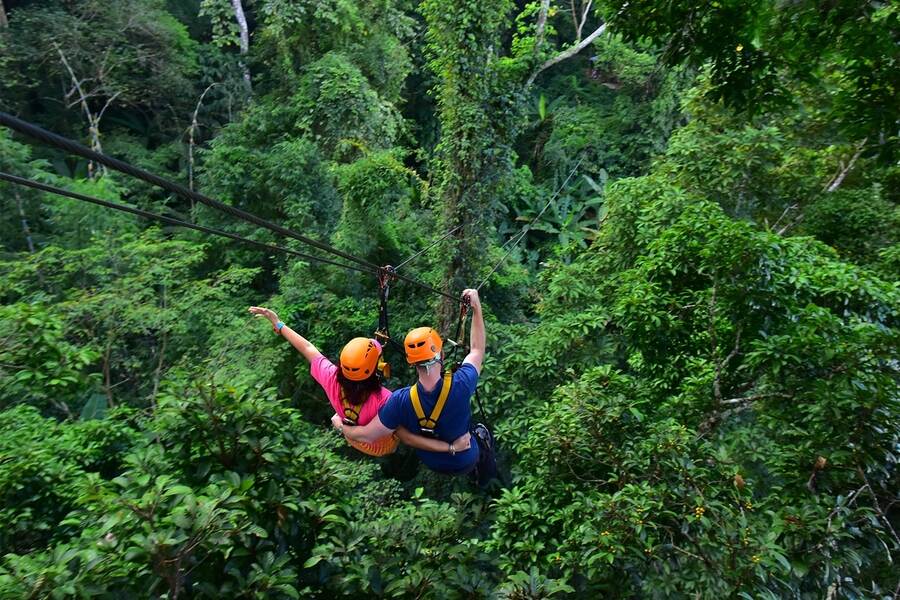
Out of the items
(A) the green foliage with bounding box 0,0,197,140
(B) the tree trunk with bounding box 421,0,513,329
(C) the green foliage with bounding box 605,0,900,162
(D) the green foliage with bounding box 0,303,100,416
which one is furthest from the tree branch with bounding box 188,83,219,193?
(C) the green foliage with bounding box 605,0,900,162

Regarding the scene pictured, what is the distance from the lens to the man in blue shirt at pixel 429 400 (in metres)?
2.61

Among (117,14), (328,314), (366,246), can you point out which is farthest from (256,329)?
(117,14)

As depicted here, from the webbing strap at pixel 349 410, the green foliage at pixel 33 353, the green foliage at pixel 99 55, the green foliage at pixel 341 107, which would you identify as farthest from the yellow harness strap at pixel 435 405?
the green foliage at pixel 99 55

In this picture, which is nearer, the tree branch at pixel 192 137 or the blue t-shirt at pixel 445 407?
the blue t-shirt at pixel 445 407

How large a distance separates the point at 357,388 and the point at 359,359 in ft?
0.61

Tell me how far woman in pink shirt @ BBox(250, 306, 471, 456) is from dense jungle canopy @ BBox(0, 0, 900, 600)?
220mm

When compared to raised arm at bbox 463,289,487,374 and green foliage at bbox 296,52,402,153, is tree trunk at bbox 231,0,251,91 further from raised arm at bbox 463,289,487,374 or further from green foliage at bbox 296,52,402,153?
raised arm at bbox 463,289,487,374

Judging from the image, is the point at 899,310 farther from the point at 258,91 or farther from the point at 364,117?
the point at 258,91

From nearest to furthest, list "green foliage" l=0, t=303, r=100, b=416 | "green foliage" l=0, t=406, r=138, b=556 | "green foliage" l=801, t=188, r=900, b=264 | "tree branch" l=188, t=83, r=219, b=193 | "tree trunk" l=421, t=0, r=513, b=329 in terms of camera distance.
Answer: "green foliage" l=0, t=406, r=138, b=556 < "green foliage" l=0, t=303, r=100, b=416 < "green foliage" l=801, t=188, r=900, b=264 < "tree trunk" l=421, t=0, r=513, b=329 < "tree branch" l=188, t=83, r=219, b=193

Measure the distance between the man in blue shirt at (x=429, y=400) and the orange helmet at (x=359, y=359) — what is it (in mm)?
138

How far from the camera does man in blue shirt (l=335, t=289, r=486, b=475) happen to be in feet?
8.56

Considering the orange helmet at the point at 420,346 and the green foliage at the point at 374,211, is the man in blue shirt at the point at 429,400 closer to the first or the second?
the orange helmet at the point at 420,346

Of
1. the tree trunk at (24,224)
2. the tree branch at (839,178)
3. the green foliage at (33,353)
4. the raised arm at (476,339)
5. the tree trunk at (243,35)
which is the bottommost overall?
the tree trunk at (24,224)

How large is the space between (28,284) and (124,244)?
1134 millimetres
